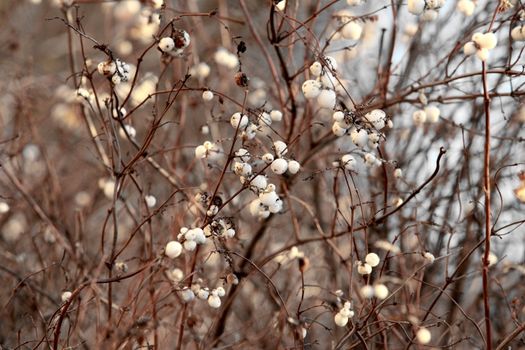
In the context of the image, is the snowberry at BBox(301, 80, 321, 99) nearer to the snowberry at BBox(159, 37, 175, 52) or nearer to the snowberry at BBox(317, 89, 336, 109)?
the snowberry at BBox(317, 89, 336, 109)

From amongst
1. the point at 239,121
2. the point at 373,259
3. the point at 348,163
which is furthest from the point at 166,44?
the point at 373,259

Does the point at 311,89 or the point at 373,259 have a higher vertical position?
the point at 311,89

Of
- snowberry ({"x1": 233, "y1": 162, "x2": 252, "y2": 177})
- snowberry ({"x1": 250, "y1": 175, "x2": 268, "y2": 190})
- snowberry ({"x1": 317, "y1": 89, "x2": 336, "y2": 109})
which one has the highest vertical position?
snowberry ({"x1": 317, "y1": 89, "x2": 336, "y2": 109})

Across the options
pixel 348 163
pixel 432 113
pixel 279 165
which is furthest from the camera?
pixel 432 113

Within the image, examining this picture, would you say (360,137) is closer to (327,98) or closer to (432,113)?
(327,98)

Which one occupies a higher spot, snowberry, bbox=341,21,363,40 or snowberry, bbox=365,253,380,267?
snowberry, bbox=341,21,363,40

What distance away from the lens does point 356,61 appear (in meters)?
2.90

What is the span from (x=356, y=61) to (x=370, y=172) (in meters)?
0.68

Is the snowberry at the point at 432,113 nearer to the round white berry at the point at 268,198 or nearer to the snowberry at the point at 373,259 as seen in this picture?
the snowberry at the point at 373,259

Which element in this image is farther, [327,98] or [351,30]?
[351,30]

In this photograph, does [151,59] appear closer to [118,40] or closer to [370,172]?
[118,40]

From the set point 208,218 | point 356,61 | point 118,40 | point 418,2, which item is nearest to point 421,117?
point 418,2

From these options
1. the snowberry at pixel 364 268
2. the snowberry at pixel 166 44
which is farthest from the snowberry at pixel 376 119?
the snowberry at pixel 166 44

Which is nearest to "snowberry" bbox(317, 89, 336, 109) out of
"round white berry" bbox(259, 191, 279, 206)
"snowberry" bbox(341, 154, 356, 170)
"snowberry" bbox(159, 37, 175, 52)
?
"snowberry" bbox(341, 154, 356, 170)
